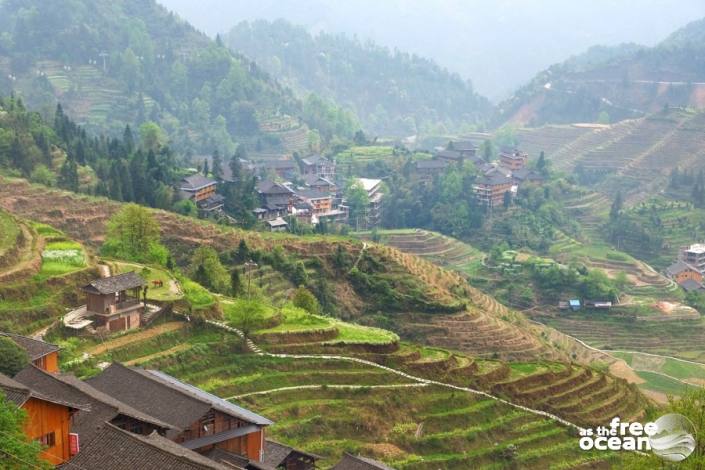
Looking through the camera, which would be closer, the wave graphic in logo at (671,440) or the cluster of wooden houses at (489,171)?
the wave graphic in logo at (671,440)

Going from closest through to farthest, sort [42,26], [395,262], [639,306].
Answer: [395,262], [639,306], [42,26]

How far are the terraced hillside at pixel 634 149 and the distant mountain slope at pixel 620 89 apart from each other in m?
11.8

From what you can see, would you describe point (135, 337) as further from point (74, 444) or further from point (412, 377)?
point (74, 444)

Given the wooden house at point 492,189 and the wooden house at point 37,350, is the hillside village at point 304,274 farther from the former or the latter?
the wooden house at point 492,189

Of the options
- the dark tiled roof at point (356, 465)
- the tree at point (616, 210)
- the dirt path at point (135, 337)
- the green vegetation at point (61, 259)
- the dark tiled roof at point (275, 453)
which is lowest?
the tree at point (616, 210)

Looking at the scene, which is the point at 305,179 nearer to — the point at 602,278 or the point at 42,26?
the point at 602,278

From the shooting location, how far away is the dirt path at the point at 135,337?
34.8 m

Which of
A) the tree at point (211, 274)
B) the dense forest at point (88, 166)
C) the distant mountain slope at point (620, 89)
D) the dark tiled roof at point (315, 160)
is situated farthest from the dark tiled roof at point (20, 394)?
the distant mountain slope at point (620, 89)

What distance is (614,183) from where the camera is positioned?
11962 centimetres

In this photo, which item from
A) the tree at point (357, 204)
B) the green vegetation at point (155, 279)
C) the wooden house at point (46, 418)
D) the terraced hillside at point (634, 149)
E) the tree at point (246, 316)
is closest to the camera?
the wooden house at point (46, 418)

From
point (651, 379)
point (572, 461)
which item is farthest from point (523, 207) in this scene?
point (572, 461)

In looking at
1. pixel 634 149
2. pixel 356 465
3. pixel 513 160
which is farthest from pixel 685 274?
pixel 356 465

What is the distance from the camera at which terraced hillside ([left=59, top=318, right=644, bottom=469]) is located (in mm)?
34062

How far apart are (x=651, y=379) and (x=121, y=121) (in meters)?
72.8
